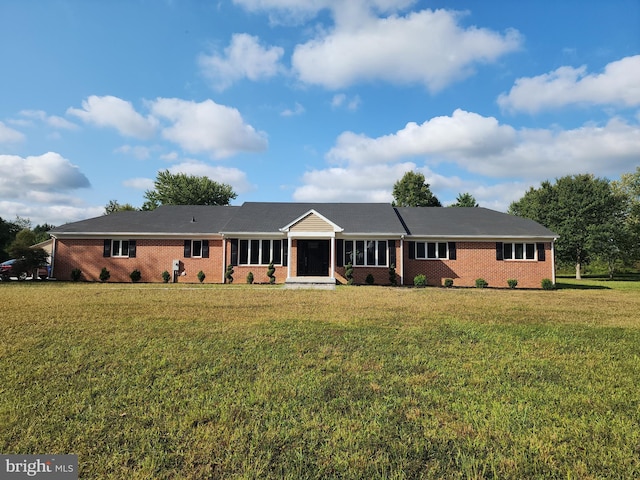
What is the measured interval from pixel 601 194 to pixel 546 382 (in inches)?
1520

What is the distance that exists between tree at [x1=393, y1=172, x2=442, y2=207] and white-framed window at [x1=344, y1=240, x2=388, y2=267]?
1185 inches

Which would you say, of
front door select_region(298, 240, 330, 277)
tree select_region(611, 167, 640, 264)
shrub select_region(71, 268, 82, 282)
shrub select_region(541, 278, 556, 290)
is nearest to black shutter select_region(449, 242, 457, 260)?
shrub select_region(541, 278, 556, 290)

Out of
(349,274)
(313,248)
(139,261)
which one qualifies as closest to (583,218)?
(349,274)

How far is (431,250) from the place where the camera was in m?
22.2

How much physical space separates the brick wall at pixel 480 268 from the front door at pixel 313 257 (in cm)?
501

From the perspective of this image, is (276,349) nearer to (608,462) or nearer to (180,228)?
(608,462)

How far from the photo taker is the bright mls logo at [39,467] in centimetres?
316

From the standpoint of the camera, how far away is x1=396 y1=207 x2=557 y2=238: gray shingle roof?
21.7 metres

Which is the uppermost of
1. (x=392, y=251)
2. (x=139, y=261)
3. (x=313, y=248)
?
(x=313, y=248)

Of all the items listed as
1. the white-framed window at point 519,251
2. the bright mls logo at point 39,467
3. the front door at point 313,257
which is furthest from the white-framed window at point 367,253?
the bright mls logo at point 39,467

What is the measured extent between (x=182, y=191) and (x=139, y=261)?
23.3m

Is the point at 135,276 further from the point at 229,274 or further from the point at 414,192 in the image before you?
the point at 414,192

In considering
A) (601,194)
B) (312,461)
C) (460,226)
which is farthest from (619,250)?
(312,461)

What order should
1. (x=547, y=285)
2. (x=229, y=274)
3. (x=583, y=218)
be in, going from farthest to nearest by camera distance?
(x=583, y=218), (x=229, y=274), (x=547, y=285)
